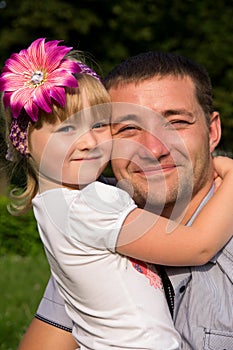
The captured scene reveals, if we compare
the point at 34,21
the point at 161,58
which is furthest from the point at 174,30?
the point at 161,58

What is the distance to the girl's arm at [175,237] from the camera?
9.45 ft

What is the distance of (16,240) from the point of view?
1244 cm

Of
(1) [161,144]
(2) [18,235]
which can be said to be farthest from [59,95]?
(2) [18,235]

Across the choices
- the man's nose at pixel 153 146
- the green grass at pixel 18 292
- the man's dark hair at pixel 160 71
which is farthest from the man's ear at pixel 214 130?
the green grass at pixel 18 292

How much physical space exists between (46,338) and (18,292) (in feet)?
16.4

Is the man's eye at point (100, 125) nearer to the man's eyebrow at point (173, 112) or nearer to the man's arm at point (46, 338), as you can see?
the man's eyebrow at point (173, 112)

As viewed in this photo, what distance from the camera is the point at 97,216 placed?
2818 millimetres

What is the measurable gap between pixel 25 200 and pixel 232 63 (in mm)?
17025

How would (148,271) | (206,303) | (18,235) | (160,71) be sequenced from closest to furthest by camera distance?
(148,271) < (206,303) < (160,71) < (18,235)

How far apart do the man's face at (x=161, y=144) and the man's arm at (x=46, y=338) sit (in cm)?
72

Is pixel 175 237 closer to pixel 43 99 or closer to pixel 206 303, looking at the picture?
pixel 206 303

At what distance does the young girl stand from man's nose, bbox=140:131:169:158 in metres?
0.44

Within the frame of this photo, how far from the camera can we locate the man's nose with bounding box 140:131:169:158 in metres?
3.60

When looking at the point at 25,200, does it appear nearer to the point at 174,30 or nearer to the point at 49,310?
the point at 49,310
